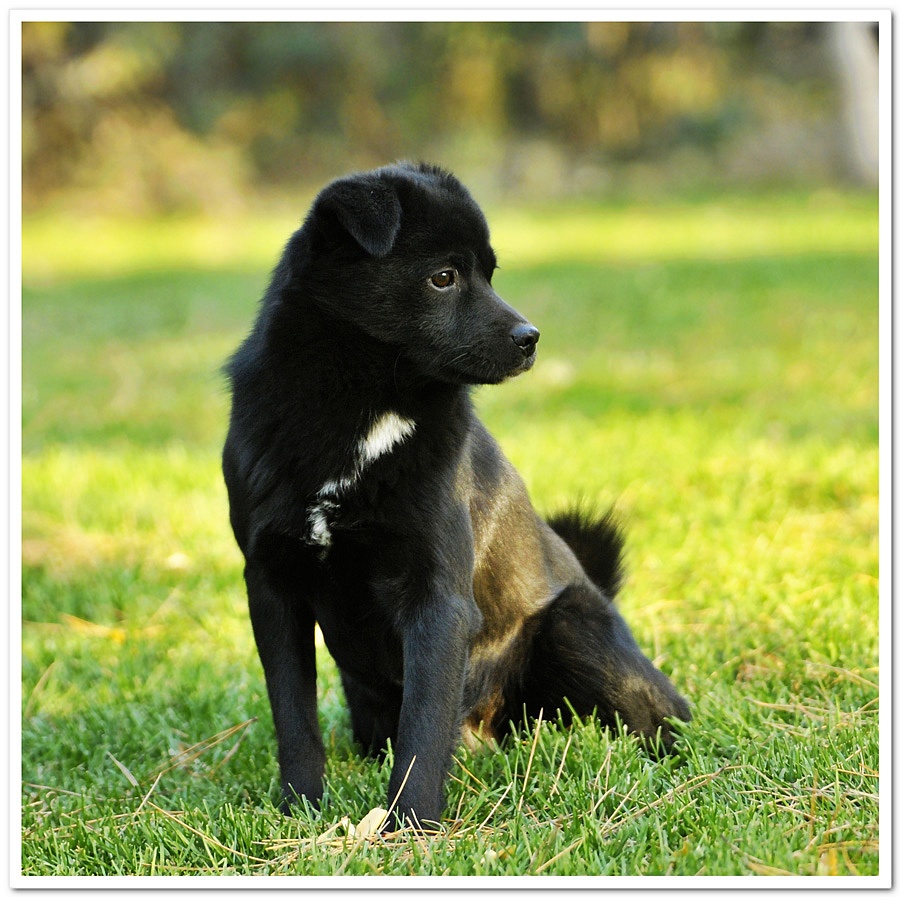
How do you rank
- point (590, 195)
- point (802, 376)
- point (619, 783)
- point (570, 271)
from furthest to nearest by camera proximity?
point (590, 195)
point (570, 271)
point (802, 376)
point (619, 783)

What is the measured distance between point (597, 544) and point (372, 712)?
90cm

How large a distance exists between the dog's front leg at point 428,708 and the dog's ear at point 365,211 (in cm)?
84

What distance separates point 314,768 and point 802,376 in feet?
17.6

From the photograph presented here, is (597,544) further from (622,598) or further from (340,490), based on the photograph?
(340,490)

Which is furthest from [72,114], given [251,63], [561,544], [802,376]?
[561,544]

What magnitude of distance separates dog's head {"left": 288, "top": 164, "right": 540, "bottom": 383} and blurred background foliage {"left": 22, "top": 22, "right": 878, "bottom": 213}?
43.3ft

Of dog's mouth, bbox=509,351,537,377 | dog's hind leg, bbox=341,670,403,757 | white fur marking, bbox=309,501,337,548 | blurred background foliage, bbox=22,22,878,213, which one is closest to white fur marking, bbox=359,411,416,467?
white fur marking, bbox=309,501,337,548

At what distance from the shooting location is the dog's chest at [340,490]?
2.69m

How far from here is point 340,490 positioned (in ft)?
8.82

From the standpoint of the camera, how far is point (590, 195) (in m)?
17.2

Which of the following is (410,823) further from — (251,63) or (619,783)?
(251,63)

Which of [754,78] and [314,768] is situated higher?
[754,78]

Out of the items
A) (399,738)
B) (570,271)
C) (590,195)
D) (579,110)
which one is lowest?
(399,738)

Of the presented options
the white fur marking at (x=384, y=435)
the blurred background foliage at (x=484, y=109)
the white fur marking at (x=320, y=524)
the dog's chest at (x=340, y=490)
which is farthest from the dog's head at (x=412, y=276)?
the blurred background foliage at (x=484, y=109)
